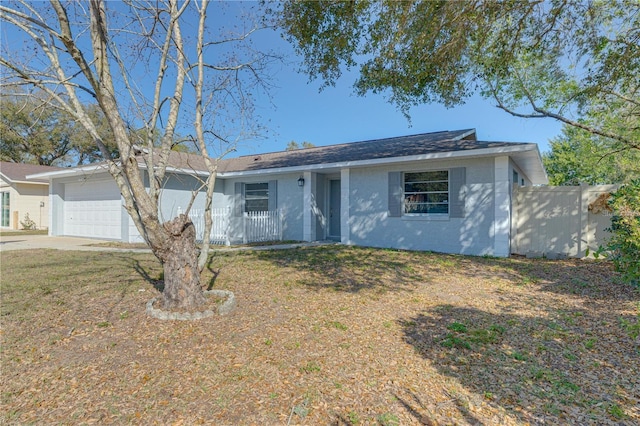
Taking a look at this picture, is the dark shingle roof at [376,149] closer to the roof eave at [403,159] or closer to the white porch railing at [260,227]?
the roof eave at [403,159]

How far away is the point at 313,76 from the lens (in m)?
7.46

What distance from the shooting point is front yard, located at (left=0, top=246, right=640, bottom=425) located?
8.43 ft

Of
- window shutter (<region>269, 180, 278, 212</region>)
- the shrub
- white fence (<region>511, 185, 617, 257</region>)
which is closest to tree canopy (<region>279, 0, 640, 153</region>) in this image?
white fence (<region>511, 185, 617, 257</region>)

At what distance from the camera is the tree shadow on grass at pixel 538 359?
2617 millimetres

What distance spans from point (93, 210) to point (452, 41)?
601 inches

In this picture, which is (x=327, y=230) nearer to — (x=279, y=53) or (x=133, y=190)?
(x=279, y=53)

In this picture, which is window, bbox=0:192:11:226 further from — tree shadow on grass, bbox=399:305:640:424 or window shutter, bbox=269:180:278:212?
tree shadow on grass, bbox=399:305:640:424

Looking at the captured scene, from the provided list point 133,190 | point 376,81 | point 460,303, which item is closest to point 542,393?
point 460,303

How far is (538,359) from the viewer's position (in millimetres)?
3350

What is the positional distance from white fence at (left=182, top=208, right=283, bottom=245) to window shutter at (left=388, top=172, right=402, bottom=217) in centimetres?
468

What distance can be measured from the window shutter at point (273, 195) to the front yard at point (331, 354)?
24.1 feet

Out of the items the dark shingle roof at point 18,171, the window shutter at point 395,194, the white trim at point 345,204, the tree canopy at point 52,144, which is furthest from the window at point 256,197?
the tree canopy at point 52,144

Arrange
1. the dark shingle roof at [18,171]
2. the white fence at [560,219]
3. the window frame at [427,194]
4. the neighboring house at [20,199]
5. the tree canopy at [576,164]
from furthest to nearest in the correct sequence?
the tree canopy at [576,164]
the neighboring house at [20,199]
the dark shingle roof at [18,171]
the window frame at [427,194]
the white fence at [560,219]

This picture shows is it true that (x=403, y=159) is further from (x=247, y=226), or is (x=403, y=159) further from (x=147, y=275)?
(x=147, y=275)
